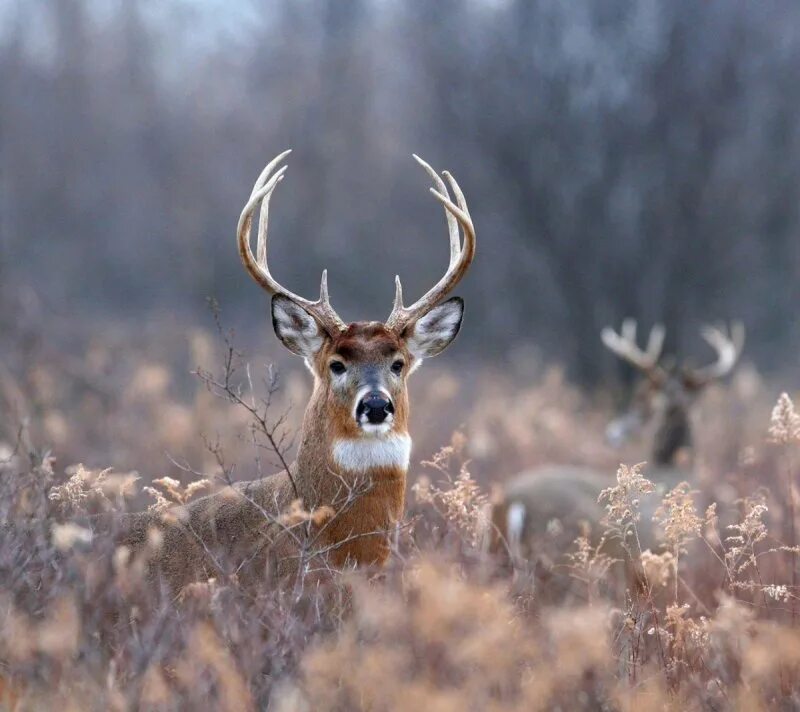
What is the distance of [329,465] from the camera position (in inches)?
199

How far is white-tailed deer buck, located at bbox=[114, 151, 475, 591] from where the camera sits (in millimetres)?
4781

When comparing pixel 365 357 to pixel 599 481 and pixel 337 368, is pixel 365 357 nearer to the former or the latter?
pixel 337 368

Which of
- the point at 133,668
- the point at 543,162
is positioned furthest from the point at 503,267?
the point at 133,668

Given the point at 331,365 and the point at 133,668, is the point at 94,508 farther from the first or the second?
the point at 133,668

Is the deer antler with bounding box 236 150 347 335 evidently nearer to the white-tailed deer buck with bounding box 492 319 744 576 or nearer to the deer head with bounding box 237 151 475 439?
the deer head with bounding box 237 151 475 439

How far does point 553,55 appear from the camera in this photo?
52.4ft

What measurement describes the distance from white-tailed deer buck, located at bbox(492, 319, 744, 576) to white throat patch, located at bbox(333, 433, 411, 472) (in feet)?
1.86

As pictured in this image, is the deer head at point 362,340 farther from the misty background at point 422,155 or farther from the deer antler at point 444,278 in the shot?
the misty background at point 422,155

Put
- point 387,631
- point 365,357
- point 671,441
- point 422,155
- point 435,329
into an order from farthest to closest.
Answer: point 422,155
point 671,441
point 435,329
point 365,357
point 387,631

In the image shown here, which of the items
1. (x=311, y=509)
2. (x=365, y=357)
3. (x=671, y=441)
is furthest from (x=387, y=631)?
(x=671, y=441)

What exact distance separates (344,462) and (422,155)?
18.1 metres

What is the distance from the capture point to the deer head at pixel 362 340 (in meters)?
5.09

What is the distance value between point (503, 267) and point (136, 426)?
1276cm

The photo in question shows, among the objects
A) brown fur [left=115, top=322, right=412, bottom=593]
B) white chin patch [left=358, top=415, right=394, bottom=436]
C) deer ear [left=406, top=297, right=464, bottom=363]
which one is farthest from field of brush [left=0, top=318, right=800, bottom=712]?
deer ear [left=406, top=297, right=464, bottom=363]
